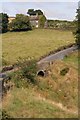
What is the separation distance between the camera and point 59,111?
30.5 metres

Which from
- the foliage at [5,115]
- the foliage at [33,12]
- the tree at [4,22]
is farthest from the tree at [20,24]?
the foliage at [5,115]

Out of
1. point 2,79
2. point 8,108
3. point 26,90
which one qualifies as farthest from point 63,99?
point 8,108

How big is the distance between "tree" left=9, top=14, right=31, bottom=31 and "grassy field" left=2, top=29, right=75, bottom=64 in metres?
2.59

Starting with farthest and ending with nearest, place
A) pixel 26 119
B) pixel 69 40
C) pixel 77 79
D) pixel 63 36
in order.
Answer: pixel 63 36, pixel 69 40, pixel 77 79, pixel 26 119

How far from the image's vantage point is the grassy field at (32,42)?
204ft

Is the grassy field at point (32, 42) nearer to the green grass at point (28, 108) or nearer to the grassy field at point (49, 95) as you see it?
the grassy field at point (49, 95)

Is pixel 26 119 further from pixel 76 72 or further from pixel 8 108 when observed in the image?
pixel 76 72

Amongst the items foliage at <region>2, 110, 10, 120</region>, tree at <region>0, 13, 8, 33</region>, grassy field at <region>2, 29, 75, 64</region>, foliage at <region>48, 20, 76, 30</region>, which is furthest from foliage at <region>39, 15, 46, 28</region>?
foliage at <region>2, 110, 10, 120</region>

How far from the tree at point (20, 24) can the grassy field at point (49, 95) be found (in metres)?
35.9

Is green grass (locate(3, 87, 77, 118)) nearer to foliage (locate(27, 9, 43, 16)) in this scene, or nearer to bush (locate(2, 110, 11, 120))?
bush (locate(2, 110, 11, 120))

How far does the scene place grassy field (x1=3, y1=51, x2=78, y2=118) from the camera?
95.6 feet

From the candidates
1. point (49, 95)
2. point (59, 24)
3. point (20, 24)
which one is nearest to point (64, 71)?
point (49, 95)

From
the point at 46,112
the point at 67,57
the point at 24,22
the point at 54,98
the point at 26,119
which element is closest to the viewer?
the point at 26,119

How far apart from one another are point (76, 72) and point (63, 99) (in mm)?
11863
